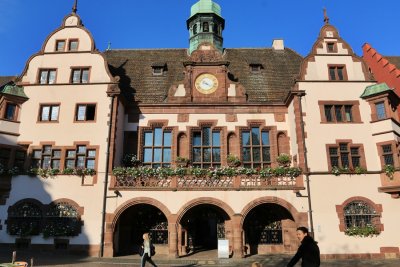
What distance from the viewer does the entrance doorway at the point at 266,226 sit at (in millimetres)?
20859

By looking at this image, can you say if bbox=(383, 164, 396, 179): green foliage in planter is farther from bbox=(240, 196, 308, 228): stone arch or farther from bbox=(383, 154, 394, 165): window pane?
bbox=(240, 196, 308, 228): stone arch

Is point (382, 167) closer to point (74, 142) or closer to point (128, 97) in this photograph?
point (128, 97)

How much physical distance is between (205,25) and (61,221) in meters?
20.8

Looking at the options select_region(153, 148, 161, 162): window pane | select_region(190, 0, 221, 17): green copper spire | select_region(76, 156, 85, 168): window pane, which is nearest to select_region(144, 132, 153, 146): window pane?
select_region(153, 148, 161, 162): window pane

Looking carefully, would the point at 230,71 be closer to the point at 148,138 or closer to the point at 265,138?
the point at 265,138

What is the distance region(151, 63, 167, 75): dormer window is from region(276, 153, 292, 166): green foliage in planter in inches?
453

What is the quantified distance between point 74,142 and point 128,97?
16.8ft

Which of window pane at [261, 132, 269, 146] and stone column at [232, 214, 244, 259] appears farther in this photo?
window pane at [261, 132, 269, 146]

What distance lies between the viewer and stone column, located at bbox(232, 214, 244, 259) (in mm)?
18938

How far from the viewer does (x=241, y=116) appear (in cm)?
2309

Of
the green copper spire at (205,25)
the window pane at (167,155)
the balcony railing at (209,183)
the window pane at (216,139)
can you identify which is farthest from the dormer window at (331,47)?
the window pane at (167,155)

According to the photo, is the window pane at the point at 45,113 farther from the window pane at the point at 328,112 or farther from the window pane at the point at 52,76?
the window pane at the point at 328,112

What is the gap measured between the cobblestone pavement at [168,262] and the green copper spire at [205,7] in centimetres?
2211

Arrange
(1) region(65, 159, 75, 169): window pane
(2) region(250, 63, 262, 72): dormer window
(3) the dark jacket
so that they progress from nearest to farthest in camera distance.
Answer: (3) the dark jacket → (1) region(65, 159, 75, 169): window pane → (2) region(250, 63, 262, 72): dormer window
